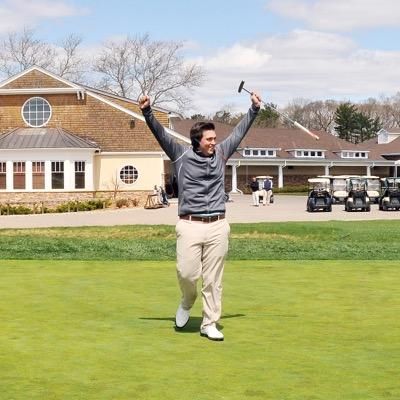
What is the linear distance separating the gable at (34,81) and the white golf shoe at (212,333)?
4591cm

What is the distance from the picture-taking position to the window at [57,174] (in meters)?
49.8

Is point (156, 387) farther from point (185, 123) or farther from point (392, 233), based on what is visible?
point (185, 123)

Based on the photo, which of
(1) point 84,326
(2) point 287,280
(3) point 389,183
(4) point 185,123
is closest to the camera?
(1) point 84,326

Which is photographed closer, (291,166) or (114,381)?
(114,381)

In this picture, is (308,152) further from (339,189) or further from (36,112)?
(36,112)

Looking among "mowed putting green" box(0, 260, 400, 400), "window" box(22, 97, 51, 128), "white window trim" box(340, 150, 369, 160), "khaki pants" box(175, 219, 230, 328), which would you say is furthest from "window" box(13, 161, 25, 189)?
"khaki pants" box(175, 219, 230, 328)

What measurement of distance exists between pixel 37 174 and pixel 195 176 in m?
43.5

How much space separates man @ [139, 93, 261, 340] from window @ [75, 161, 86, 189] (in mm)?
43196

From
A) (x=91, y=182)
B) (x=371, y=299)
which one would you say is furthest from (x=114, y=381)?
(x=91, y=182)

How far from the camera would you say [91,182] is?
5059 cm

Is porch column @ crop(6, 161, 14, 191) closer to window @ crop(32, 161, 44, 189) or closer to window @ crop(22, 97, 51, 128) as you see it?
window @ crop(32, 161, 44, 189)

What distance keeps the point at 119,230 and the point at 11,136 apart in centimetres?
2668

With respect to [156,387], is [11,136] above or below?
above

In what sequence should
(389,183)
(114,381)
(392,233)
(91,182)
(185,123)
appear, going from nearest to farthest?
1. (114,381)
2. (392,233)
3. (389,183)
4. (91,182)
5. (185,123)
